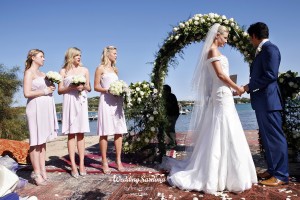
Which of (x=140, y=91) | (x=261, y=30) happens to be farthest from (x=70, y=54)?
(x=261, y=30)

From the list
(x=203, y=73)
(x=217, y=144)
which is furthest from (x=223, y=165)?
(x=203, y=73)

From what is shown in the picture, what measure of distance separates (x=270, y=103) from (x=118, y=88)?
9.10ft

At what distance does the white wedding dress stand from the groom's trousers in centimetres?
40

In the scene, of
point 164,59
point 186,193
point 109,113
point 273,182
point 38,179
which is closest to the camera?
point 186,193

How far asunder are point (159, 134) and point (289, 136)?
2.88m

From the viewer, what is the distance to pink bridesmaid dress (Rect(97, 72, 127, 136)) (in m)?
6.27

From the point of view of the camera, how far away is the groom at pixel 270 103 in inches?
201

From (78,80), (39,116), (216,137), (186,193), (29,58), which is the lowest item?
(186,193)

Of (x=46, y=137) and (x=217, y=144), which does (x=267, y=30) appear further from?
(x=46, y=137)

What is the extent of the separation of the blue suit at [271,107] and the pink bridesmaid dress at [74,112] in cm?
320

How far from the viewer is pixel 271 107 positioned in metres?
5.15

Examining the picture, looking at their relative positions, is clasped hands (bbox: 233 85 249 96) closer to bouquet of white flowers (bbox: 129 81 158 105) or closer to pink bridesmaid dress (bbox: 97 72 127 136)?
bouquet of white flowers (bbox: 129 81 158 105)

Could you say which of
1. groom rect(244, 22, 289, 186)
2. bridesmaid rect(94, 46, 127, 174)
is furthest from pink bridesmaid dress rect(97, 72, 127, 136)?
groom rect(244, 22, 289, 186)

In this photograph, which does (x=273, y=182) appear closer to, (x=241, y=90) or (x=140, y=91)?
(x=241, y=90)
